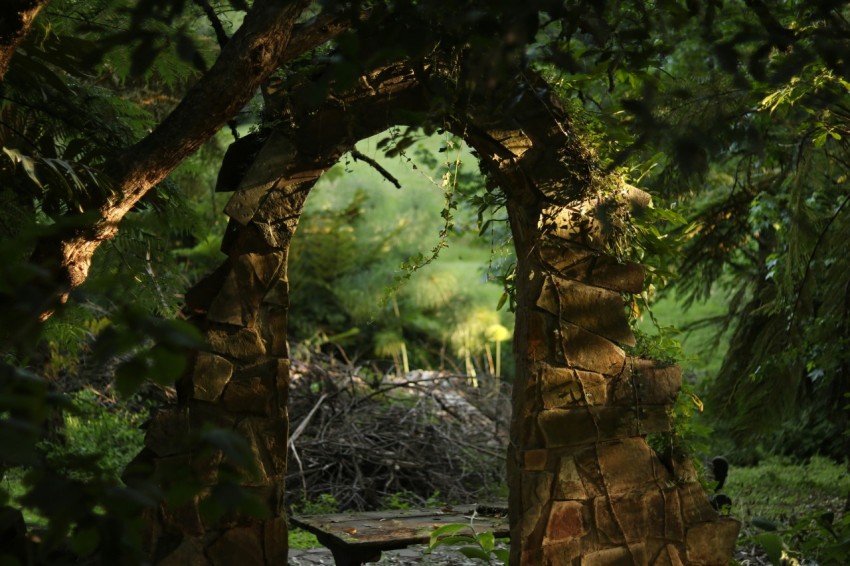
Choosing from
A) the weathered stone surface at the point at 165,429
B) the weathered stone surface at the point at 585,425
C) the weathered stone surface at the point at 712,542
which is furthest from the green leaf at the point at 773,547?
the weathered stone surface at the point at 165,429

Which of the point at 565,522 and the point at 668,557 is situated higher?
the point at 565,522

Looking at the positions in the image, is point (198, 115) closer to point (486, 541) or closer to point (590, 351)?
point (590, 351)

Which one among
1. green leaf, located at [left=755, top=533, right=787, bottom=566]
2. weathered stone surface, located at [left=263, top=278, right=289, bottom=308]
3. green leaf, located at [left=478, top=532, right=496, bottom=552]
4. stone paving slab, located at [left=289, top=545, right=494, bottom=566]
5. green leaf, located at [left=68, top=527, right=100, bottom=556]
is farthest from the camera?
stone paving slab, located at [left=289, top=545, right=494, bottom=566]

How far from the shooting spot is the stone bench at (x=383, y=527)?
377 centimetres

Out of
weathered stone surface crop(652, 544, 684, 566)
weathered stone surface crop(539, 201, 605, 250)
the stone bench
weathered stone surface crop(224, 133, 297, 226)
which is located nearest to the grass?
the stone bench

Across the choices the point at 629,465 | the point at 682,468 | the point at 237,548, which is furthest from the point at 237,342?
the point at 682,468

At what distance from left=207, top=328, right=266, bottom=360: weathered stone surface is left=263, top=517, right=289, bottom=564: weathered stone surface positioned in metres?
0.51

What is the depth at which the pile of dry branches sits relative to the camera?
6.81 m

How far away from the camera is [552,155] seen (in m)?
3.12

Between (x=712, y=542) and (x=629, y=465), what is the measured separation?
40 centimetres

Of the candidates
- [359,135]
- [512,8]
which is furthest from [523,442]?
[512,8]

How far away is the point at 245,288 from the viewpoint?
9.80 ft

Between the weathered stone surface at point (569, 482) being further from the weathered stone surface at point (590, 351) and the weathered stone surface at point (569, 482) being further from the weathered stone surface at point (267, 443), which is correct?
the weathered stone surface at point (267, 443)

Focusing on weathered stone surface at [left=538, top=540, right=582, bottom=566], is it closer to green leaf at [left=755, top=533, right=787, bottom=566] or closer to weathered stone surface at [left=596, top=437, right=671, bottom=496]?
weathered stone surface at [left=596, top=437, right=671, bottom=496]
